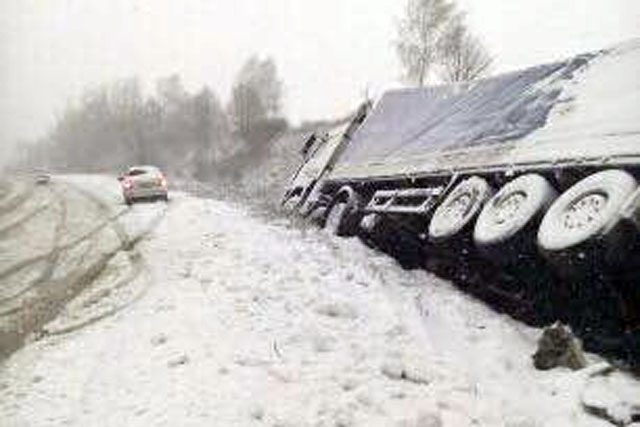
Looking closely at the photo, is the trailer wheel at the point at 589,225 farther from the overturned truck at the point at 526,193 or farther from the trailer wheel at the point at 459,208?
the trailer wheel at the point at 459,208

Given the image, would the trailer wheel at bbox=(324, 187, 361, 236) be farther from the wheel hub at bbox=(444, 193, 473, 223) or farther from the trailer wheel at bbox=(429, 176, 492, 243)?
the wheel hub at bbox=(444, 193, 473, 223)

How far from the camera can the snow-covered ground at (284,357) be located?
23.4ft

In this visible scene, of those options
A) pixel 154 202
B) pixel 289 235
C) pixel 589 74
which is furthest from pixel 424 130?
pixel 154 202

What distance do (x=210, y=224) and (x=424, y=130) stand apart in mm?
4102

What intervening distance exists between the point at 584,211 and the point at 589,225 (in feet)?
1.34

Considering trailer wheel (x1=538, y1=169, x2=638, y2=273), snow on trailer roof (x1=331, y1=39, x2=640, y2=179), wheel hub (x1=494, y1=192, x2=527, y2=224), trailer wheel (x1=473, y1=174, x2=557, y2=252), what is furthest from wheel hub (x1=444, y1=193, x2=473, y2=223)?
trailer wheel (x1=538, y1=169, x2=638, y2=273)

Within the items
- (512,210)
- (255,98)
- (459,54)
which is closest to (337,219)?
(512,210)

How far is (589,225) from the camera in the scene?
852cm

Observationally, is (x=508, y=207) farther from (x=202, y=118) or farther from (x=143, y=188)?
(x=202, y=118)

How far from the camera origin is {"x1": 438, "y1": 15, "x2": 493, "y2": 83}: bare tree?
1409 inches

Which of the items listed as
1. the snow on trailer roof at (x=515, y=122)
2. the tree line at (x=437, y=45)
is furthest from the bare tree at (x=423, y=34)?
the snow on trailer roof at (x=515, y=122)

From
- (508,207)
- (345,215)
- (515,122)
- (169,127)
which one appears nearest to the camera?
(508,207)

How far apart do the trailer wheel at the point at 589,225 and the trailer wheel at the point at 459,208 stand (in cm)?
155

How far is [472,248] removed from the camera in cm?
1107
